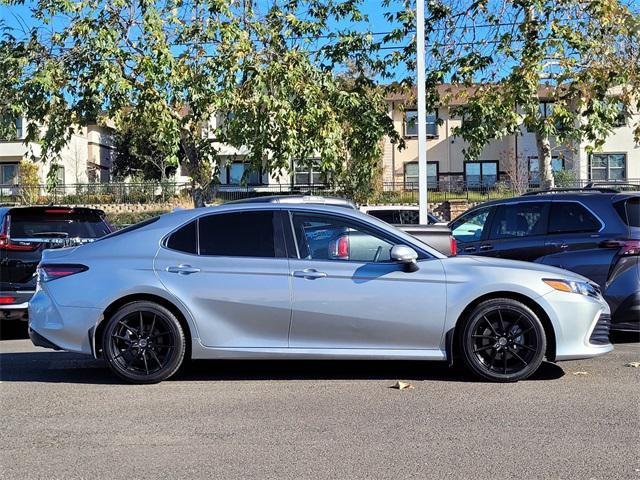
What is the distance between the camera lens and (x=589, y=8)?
524 inches

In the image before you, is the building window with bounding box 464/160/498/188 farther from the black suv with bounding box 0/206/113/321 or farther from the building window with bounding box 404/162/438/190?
the black suv with bounding box 0/206/113/321

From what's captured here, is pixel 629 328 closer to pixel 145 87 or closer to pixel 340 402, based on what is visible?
pixel 340 402

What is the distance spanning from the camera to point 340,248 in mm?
6266

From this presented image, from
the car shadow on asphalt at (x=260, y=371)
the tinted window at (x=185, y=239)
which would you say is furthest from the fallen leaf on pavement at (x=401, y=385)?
the tinted window at (x=185, y=239)

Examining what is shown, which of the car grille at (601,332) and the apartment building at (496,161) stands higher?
the apartment building at (496,161)

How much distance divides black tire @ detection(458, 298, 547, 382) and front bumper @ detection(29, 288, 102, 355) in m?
3.34

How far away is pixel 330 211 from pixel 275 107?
6916 mm

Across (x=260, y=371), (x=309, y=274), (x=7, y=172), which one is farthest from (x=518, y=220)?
(x=7, y=172)

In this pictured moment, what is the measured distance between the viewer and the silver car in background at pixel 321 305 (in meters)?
6.12

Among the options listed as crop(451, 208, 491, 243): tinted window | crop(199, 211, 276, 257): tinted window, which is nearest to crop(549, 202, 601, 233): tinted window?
crop(451, 208, 491, 243): tinted window

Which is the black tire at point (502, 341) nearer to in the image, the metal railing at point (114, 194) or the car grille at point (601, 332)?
the car grille at point (601, 332)

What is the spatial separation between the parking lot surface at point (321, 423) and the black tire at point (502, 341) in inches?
6.4

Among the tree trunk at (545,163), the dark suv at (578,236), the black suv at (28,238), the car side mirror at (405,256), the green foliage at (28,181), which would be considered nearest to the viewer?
the car side mirror at (405,256)

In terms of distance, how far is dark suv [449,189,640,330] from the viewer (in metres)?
7.71
